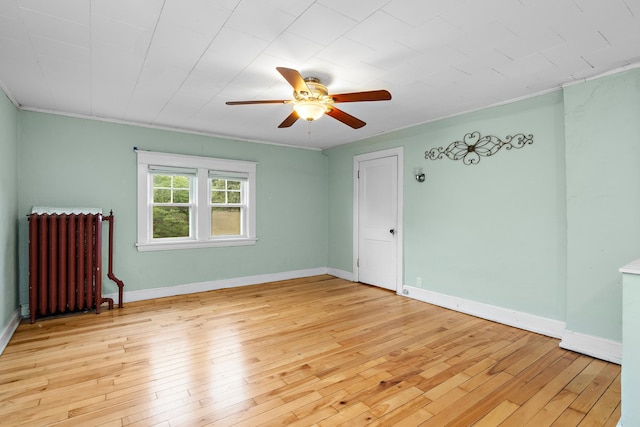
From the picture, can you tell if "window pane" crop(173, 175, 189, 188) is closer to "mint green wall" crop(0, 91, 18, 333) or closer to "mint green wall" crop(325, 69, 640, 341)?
"mint green wall" crop(0, 91, 18, 333)

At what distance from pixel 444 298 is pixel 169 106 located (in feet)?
13.1

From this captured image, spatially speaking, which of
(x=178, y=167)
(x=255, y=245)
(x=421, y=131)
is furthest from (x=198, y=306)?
(x=421, y=131)

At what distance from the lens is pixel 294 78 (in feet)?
7.01

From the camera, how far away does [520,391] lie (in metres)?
2.19

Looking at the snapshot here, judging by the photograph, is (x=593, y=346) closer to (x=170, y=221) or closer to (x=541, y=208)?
(x=541, y=208)

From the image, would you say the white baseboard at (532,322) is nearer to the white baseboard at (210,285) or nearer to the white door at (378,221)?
the white door at (378,221)

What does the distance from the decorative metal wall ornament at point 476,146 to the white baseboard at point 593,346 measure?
1.87 m

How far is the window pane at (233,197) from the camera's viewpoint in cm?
514

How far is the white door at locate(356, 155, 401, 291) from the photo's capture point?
15.6ft

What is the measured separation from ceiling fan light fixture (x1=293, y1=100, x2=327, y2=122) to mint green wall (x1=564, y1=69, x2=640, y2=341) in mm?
2241

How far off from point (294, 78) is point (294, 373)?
2.13m

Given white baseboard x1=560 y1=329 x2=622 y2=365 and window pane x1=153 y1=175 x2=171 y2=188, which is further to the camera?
window pane x1=153 y1=175 x2=171 y2=188

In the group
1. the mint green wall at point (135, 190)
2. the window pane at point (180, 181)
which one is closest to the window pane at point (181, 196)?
the window pane at point (180, 181)

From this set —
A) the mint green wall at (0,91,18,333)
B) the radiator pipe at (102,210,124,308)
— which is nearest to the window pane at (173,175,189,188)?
the radiator pipe at (102,210,124,308)
